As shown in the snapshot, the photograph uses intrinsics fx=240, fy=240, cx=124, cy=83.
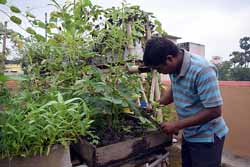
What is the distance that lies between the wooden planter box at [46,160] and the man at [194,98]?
49 cm

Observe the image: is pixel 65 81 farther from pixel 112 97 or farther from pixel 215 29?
pixel 215 29

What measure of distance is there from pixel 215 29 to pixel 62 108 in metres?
3.48

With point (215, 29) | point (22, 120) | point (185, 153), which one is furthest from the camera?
point (215, 29)

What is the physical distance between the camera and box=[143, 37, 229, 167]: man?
1.14m

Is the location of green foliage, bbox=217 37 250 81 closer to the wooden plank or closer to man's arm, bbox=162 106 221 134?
man's arm, bbox=162 106 221 134

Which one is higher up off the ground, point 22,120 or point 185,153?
point 22,120

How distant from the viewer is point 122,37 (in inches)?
47.9

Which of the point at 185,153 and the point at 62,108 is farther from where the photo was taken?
the point at 185,153

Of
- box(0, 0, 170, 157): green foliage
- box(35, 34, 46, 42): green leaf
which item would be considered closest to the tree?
box(0, 0, 170, 157): green foliage

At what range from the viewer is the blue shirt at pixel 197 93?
1.14 meters

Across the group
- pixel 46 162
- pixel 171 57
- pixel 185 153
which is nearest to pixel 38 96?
pixel 46 162

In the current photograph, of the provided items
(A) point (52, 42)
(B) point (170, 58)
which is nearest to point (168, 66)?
(B) point (170, 58)

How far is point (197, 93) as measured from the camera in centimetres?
122

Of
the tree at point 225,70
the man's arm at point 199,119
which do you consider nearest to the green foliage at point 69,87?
the man's arm at point 199,119
